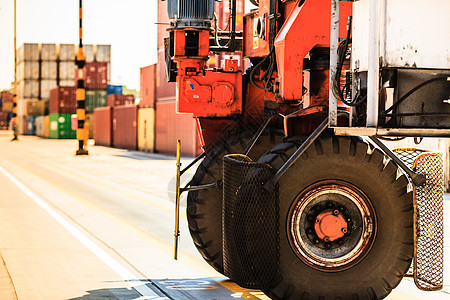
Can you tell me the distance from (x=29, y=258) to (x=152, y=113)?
33.7 meters

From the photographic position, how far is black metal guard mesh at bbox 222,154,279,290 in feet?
18.2

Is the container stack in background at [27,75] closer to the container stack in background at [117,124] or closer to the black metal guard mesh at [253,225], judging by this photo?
the container stack in background at [117,124]

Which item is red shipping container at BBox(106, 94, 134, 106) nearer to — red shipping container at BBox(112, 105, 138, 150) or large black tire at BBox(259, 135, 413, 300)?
red shipping container at BBox(112, 105, 138, 150)

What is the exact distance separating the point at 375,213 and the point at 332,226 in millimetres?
327

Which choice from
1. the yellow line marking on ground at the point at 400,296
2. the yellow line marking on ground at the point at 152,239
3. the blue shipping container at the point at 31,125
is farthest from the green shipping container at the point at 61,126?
the yellow line marking on ground at the point at 400,296

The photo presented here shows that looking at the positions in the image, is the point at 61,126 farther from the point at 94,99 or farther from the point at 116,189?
the point at 116,189

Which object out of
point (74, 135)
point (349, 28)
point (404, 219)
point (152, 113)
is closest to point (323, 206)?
point (404, 219)

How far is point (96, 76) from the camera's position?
69250 mm

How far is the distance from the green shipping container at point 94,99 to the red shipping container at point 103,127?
1102cm

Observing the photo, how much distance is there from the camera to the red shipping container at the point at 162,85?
129 feet

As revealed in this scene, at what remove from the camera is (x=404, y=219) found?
575 centimetres

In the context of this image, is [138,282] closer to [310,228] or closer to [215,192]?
[215,192]

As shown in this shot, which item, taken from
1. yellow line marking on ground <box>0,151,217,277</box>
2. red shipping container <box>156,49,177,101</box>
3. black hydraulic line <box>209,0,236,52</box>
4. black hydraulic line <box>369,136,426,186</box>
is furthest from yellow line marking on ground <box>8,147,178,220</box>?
red shipping container <box>156,49,177,101</box>

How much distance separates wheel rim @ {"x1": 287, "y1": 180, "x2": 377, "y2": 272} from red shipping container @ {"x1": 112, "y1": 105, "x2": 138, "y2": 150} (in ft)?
133
